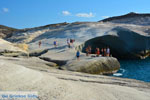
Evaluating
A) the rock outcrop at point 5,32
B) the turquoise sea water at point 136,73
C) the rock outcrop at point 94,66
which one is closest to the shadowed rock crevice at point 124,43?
the turquoise sea water at point 136,73

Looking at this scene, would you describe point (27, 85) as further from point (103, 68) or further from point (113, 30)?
point (113, 30)

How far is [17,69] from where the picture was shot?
27.9 feet

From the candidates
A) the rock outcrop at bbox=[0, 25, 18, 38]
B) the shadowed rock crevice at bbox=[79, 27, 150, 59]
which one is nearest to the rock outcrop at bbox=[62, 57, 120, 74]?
the shadowed rock crevice at bbox=[79, 27, 150, 59]

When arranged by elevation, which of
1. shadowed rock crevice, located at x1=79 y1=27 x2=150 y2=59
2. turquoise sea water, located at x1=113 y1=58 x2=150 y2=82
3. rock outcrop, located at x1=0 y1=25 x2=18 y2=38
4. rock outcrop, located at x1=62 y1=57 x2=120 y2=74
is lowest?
turquoise sea water, located at x1=113 y1=58 x2=150 y2=82

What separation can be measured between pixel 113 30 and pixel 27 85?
1194 inches

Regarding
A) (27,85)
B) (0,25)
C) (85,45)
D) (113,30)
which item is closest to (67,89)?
(27,85)

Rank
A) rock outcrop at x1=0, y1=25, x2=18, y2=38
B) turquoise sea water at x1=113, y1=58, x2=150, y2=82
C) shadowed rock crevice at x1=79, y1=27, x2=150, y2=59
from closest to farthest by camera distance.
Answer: turquoise sea water at x1=113, y1=58, x2=150, y2=82 < shadowed rock crevice at x1=79, y1=27, x2=150, y2=59 < rock outcrop at x1=0, y1=25, x2=18, y2=38

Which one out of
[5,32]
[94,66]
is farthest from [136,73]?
[5,32]

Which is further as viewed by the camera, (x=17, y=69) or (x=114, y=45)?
(x=114, y=45)

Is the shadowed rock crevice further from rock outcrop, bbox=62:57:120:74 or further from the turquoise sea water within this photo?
rock outcrop, bbox=62:57:120:74

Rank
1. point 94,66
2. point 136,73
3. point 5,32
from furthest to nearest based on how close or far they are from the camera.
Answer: point 5,32 → point 136,73 → point 94,66

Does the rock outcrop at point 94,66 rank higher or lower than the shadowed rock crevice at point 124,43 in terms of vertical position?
lower

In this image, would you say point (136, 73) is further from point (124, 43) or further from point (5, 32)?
point (5, 32)

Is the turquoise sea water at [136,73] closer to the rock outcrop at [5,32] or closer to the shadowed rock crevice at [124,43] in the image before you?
the shadowed rock crevice at [124,43]
